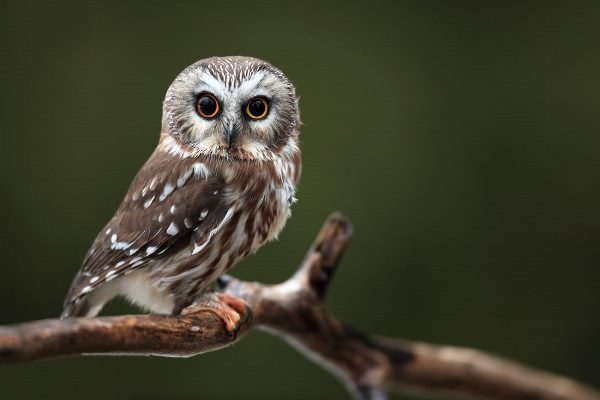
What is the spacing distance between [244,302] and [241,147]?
438 mm

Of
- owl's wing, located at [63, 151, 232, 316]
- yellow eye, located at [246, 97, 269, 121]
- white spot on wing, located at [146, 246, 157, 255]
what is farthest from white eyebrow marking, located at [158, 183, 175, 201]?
yellow eye, located at [246, 97, 269, 121]

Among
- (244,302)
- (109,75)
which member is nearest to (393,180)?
(109,75)

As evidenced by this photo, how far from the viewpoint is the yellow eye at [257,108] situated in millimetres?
2057

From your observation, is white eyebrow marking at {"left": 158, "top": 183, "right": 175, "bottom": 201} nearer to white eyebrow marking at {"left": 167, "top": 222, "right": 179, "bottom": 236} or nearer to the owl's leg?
white eyebrow marking at {"left": 167, "top": 222, "right": 179, "bottom": 236}

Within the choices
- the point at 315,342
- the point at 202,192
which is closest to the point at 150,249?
the point at 202,192

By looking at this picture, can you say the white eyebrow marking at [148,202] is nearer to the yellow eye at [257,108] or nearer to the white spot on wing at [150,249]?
the white spot on wing at [150,249]

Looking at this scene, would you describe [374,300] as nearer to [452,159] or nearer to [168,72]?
[452,159]

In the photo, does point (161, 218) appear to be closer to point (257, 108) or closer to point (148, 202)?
point (148, 202)

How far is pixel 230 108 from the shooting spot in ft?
6.60

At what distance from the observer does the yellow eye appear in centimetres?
206

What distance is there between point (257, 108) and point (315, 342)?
0.83m

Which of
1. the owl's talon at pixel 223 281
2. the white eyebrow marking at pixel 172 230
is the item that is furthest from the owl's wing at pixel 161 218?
the owl's talon at pixel 223 281

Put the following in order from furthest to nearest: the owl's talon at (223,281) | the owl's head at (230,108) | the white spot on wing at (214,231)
Answer: the owl's talon at (223,281)
the white spot on wing at (214,231)
the owl's head at (230,108)

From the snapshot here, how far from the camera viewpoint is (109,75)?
12.4 feet
